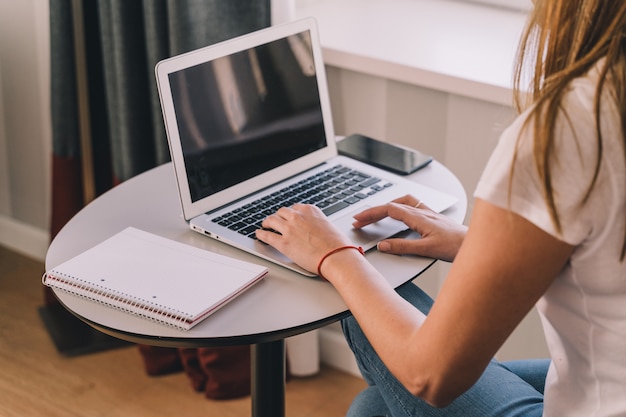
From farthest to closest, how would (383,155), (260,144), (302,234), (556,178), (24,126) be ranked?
(24,126) → (383,155) → (260,144) → (302,234) → (556,178)

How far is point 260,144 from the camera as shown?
4.74 feet

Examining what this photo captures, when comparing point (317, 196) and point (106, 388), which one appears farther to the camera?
point (106, 388)

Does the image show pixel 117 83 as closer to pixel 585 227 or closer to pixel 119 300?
pixel 119 300

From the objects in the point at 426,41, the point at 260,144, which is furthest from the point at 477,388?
the point at 426,41

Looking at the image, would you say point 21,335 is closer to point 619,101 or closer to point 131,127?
point 131,127

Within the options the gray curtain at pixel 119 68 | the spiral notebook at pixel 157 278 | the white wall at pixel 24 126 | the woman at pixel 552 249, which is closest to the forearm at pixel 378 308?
the woman at pixel 552 249

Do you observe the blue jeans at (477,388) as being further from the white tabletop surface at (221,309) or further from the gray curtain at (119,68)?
the gray curtain at (119,68)

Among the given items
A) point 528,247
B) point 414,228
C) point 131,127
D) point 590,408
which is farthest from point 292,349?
point 528,247

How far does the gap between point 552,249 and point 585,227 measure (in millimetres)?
38

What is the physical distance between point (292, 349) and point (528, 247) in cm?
132

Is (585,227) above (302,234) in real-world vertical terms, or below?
above

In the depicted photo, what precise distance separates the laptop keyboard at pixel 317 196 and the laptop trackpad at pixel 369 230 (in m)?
0.03

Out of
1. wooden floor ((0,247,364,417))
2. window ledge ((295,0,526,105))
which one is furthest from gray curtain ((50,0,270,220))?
wooden floor ((0,247,364,417))

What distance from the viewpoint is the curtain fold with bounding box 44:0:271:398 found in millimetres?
1945
